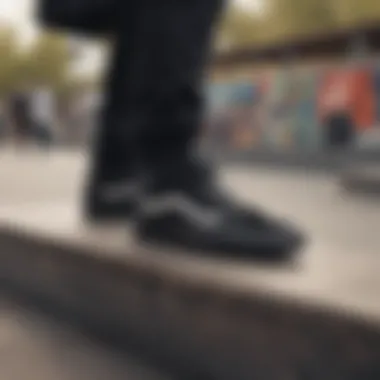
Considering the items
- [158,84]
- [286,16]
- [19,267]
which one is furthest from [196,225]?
[286,16]

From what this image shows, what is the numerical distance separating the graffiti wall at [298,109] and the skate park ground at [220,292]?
11.6ft

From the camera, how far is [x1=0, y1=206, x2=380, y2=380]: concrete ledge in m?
0.75

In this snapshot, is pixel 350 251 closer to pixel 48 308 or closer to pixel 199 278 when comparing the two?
pixel 199 278

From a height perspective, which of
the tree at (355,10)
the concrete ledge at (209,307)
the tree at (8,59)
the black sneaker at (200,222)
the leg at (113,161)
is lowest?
the concrete ledge at (209,307)

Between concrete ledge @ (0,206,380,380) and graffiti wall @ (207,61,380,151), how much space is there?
3932 mm

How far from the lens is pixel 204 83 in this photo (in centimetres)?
132

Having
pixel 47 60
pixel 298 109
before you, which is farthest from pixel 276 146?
pixel 47 60

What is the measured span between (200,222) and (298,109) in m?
4.40

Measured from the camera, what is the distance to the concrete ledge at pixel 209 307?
0.75 metres

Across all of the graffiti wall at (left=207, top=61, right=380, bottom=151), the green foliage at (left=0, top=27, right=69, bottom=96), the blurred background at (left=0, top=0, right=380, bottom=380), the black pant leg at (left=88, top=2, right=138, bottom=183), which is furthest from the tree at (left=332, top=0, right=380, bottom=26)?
the black pant leg at (left=88, top=2, right=138, bottom=183)

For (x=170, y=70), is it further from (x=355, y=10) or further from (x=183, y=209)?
(x=355, y=10)

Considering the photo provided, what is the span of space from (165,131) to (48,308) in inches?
13.4

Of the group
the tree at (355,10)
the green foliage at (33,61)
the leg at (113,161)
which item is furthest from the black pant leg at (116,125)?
the green foliage at (33,61)

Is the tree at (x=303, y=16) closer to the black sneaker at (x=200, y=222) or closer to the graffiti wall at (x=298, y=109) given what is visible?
the graffiti wall at (x=298, y=109)
